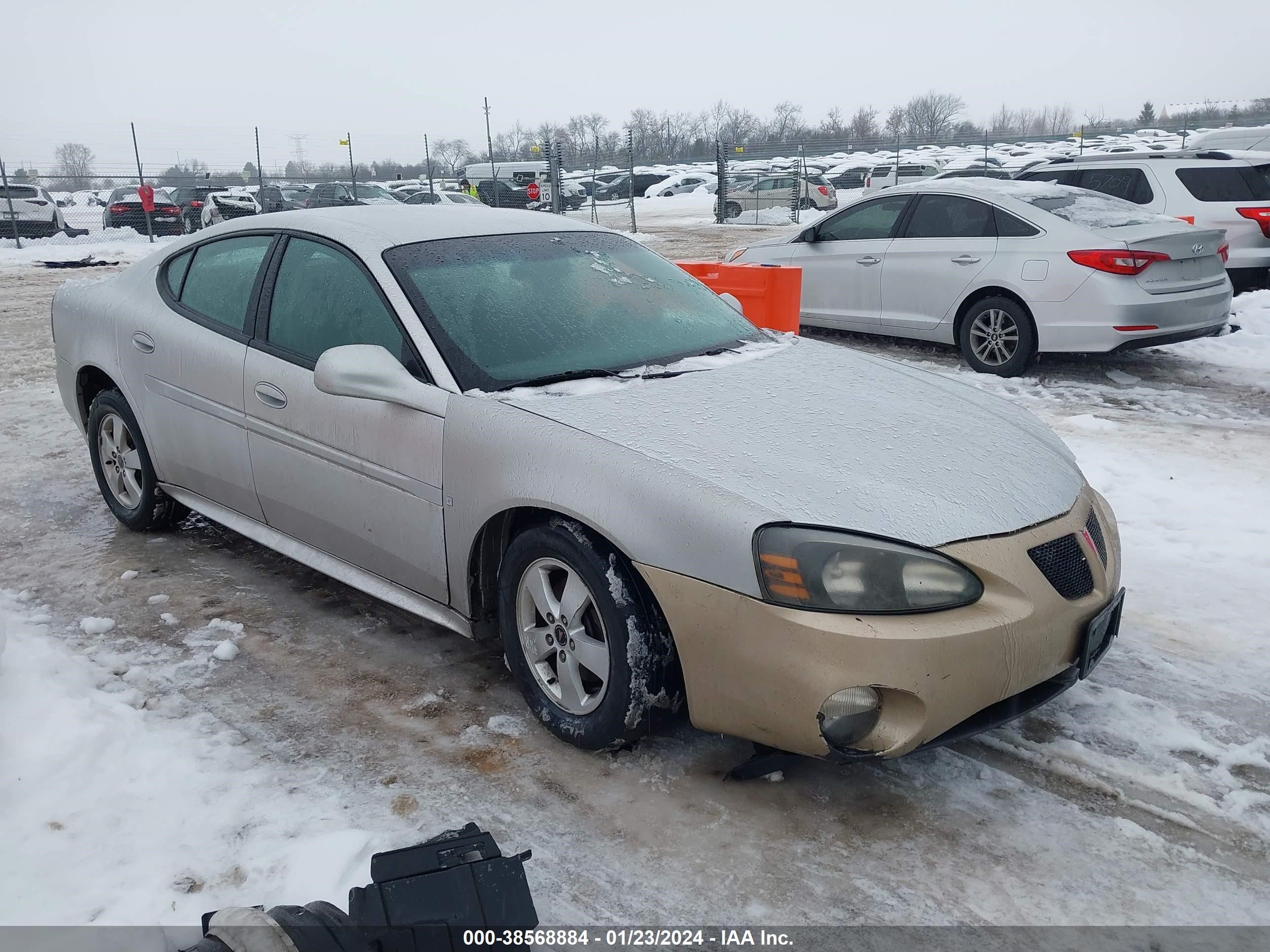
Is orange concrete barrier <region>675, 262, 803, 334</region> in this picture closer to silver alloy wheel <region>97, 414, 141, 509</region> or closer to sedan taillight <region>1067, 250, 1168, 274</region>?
sedan taillight <region>1067, 250, 1168, 274</region>

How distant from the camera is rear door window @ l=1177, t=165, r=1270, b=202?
368 inches

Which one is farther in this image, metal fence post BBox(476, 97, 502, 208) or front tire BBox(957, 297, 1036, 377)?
metal fence post BBox(476, 97, 502, 208)

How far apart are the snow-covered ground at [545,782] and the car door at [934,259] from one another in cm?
411

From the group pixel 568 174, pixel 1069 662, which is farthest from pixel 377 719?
pixel 568 174

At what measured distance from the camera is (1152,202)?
9883 millimetres

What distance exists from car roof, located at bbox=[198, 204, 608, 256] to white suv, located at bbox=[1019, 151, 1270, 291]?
675cm

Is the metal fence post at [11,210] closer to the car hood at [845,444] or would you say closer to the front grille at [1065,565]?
the car hood at [845,444]

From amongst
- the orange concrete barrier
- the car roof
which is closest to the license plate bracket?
the car roof

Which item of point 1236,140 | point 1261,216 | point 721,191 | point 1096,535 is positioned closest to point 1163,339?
point 1261,216

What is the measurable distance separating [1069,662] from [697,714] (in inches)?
40.1

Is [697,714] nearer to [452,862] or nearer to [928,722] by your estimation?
[928,722]

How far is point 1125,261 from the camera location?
7.21 metres

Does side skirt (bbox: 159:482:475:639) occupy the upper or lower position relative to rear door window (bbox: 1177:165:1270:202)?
lower

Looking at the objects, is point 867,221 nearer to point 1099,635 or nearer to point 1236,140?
point 1099,635
